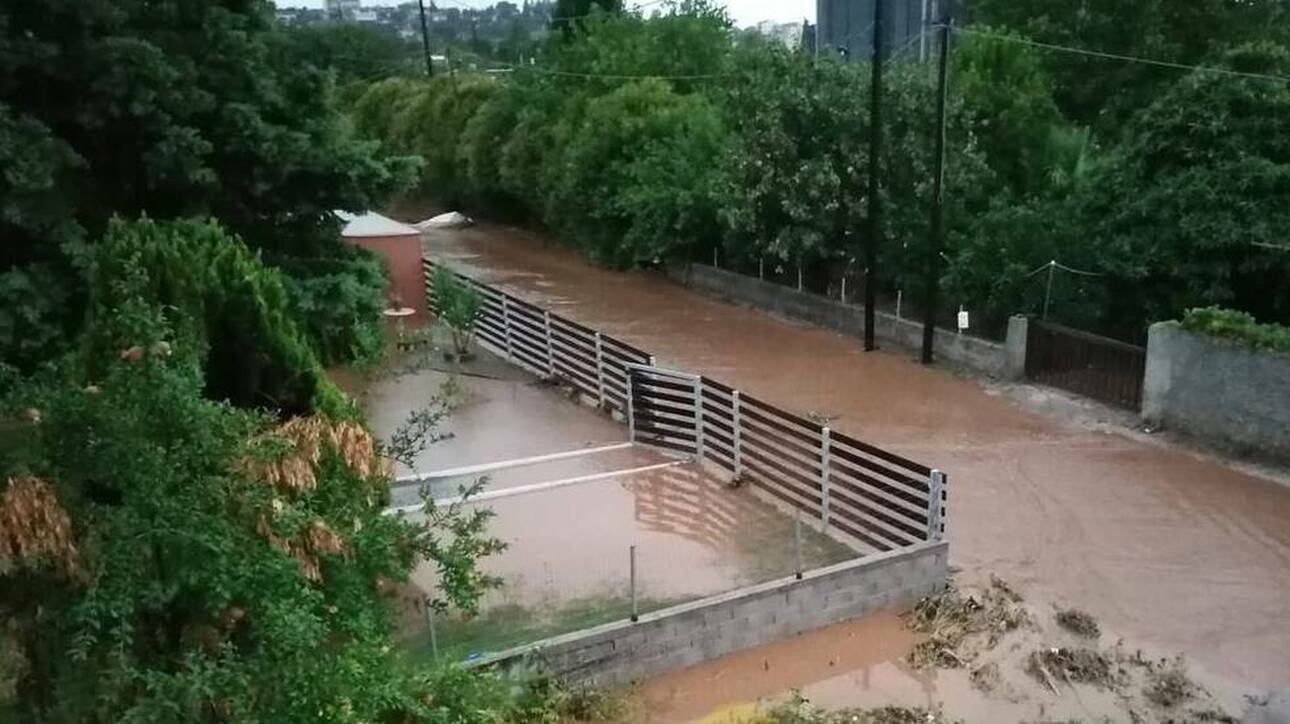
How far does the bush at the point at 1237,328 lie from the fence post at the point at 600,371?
7.39 meters

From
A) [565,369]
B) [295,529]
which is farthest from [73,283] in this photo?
[565,369]

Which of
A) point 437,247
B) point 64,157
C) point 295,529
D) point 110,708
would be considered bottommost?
point 437,247

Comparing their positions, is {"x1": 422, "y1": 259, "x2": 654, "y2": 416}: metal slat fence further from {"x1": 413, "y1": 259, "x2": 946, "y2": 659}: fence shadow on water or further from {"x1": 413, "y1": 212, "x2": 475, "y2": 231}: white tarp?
{"x1": 413, "y1": 212, "x2": 475, "y2": 231}: white tarp

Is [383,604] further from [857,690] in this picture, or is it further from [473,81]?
[473,81]

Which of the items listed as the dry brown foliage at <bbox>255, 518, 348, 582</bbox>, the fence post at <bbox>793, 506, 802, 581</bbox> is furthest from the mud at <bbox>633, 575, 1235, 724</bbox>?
the dry brown foliage at <bbox>255, 518, 348, 582</bbox>

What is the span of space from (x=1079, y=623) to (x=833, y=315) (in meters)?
11.9

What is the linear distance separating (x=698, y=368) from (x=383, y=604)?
12835 mm

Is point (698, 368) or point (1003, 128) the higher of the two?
point (1003, 128)

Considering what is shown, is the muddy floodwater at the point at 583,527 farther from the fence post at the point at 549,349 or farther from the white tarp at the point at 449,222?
the white tarp at the point at 449,222

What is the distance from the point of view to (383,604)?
6.22 m

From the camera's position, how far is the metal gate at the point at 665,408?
1277 cm

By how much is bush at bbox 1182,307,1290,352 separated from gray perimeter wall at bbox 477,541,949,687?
5816 mm

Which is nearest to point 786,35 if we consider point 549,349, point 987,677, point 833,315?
point 833,315

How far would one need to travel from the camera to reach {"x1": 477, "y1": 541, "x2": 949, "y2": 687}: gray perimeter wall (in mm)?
8211
